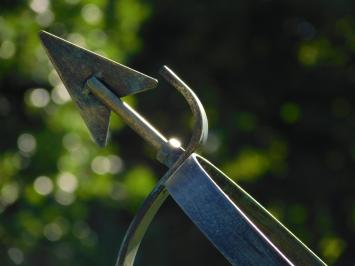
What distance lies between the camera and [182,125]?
7.20 meters

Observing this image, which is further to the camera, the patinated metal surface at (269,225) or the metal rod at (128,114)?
the patinated metal surface at (269,225)

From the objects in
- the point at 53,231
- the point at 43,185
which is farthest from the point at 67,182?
the point at 53,231

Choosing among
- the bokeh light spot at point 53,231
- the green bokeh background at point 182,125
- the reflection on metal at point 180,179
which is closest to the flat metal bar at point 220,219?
the reflection on metal at point 180,179

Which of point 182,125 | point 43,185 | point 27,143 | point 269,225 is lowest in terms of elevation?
point 182,125

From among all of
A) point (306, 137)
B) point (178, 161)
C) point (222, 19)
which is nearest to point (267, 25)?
point (222, 19)

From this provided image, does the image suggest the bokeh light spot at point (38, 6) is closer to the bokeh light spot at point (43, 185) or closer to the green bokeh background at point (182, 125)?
the green bokeh background at point (182, 125)

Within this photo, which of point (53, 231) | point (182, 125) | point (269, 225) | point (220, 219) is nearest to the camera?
point (220, 219)

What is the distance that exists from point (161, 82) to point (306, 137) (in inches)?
41.7

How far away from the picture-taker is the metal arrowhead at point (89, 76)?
219cm

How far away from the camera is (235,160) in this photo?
6.82 meters

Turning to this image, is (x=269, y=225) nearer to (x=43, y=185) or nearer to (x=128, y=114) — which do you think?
(x=128, y=114)

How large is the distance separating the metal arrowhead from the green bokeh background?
2.89 m

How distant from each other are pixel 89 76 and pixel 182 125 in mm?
4992

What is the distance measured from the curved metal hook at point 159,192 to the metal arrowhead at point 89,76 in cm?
13
